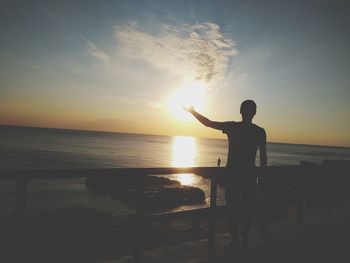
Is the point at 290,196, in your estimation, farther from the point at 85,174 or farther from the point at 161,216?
the point at 85,174

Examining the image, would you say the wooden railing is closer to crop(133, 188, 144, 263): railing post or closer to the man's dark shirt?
crop(133, 188, 144, 263): railing post

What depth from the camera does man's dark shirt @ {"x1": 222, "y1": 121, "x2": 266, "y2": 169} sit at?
15.1 ft

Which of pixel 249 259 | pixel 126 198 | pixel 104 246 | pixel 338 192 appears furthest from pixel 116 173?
pixel 126 198

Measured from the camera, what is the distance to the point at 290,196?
15.0m

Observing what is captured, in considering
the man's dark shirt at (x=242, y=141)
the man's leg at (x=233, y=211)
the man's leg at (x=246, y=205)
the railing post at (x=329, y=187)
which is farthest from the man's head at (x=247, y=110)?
the railing post at (x=329, y=187)

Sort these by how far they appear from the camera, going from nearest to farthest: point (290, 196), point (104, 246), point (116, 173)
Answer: point (116, 173)
point (104, 246)
point (290, 196)

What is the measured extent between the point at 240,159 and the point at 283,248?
1.78 metres

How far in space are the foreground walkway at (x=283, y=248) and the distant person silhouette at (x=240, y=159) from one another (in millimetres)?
347

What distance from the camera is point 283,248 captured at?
4.88m

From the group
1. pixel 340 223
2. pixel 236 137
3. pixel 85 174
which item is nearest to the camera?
pixel 85 174

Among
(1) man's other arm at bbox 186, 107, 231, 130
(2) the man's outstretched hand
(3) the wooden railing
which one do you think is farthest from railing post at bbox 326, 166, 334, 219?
(2) the man's outstretched hand

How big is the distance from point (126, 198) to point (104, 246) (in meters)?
11.6

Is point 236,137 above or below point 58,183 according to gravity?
above

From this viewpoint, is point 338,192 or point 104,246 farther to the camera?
point 338,192
